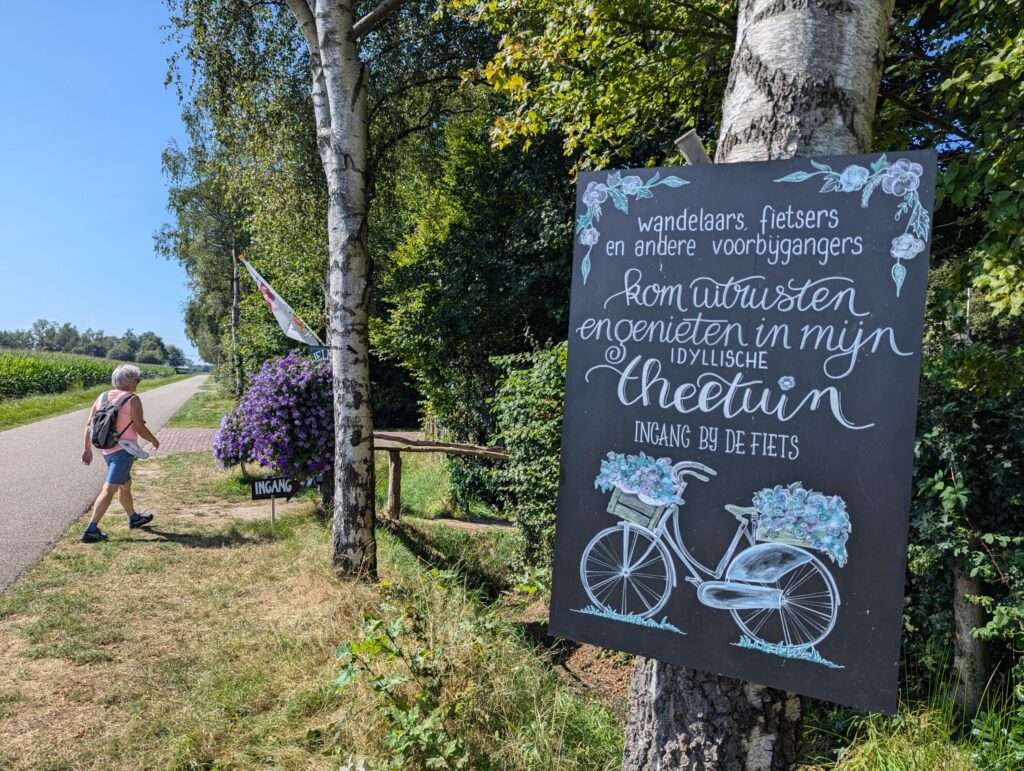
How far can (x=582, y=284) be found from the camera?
2.12m

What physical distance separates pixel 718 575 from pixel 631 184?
121 centimetres

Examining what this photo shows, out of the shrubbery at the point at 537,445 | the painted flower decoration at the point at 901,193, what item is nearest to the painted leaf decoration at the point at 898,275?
the painted flower decoration at the point at 901,193

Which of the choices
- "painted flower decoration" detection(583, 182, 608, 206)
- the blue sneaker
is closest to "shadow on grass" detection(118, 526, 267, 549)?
the blue sneaker

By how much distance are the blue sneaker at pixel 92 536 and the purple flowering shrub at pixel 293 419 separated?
163cm

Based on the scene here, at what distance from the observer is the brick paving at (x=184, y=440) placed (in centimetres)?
1328

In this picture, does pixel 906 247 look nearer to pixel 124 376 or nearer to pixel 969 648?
pixel 969 648

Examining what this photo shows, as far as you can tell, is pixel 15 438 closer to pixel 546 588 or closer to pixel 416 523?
pixel 416 523

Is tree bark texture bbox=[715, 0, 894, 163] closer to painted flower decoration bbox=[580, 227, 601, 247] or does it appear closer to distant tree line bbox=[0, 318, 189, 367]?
painted flower decoration bbox=[580, 227, 601, 247]

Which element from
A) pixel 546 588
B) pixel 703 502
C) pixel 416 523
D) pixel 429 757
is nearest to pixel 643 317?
pixel 703 502

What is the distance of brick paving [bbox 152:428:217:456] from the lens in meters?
13.3

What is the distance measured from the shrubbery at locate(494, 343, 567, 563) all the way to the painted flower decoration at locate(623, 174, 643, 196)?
3.47 m

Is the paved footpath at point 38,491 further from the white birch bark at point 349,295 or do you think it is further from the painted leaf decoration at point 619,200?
the painted leaf decoration at point 619,200

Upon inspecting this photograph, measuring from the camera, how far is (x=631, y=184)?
205cm

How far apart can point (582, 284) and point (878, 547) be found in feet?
3.69
